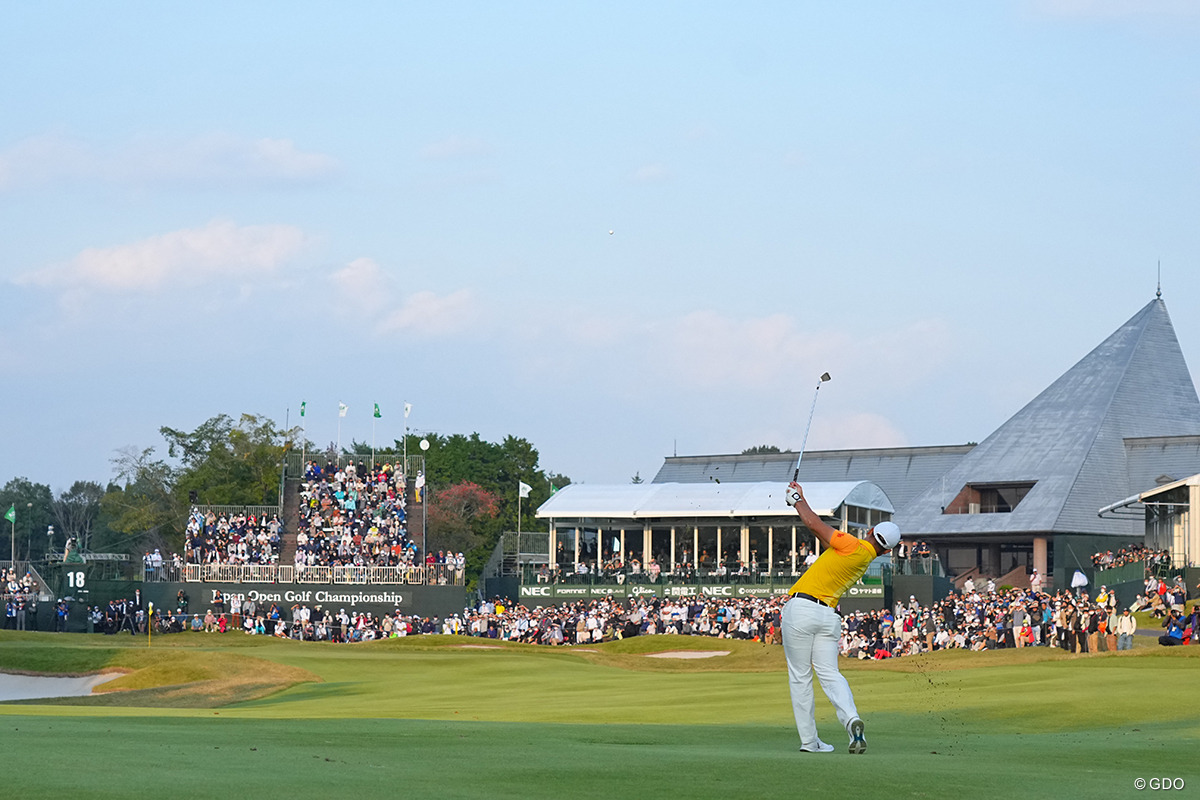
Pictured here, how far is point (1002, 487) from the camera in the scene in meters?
73.9

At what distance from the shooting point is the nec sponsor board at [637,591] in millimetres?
57938

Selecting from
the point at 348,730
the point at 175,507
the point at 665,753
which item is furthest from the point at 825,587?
the point at 175,507

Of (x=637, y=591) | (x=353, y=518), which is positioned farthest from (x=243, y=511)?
(x=637, y=591)

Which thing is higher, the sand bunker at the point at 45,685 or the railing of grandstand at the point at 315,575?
the railing of grandstand at the point at 315,575

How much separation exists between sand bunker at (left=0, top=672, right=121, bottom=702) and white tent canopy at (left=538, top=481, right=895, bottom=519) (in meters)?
28.7

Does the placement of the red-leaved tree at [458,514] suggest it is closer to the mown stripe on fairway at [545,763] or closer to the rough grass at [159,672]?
the rough grass at [159,672]

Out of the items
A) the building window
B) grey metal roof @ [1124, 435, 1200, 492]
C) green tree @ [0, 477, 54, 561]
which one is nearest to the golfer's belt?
the building window

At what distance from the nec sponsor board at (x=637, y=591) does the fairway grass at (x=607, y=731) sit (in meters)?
18.9

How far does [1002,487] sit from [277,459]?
4089 cm

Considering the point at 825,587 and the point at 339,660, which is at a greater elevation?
the point at 825,587

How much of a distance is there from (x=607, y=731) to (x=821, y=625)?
187 inches

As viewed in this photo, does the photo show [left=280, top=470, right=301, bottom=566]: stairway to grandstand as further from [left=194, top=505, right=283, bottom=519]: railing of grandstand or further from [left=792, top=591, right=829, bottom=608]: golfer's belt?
[left=792, top=591, right=829, bottom=608]: golfer's belt

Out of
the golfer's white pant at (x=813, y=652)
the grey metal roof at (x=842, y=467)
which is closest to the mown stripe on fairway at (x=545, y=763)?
the golfer's white pant at (x=813, y=652)

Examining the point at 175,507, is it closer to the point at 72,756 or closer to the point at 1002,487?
the point at 1002,487
